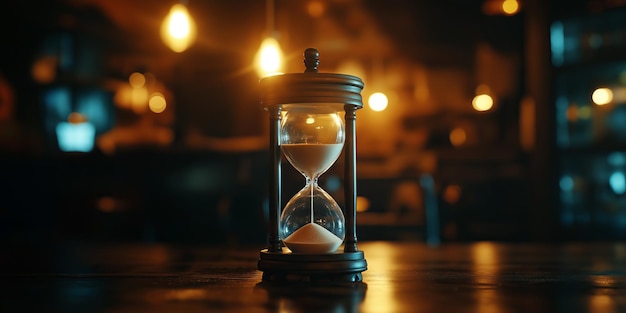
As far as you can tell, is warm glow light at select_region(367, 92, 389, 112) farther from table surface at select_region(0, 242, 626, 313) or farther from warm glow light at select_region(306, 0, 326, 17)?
table surface at select_region(0, 242, 626, 313)

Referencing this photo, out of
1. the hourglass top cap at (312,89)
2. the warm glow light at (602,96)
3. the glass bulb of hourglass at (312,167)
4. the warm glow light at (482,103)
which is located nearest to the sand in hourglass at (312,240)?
the glass bulb of hourglass at (312,167)

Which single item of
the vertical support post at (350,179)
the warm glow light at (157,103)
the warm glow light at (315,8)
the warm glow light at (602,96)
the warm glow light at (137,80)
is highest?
the warm glow light at (315,8)

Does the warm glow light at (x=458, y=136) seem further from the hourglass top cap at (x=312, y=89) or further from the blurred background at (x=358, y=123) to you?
the hourglass top cap at (x=312, y=89)

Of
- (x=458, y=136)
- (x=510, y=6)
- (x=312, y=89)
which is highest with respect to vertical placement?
(x=510, y=6)

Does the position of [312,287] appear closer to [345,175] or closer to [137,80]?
[345,175]

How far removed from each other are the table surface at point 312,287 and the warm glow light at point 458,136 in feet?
14.0

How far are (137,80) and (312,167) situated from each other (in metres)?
5.28

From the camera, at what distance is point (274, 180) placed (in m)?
1.09

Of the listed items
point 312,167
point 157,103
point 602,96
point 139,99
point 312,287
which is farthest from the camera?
point 157,103

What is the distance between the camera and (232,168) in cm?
477

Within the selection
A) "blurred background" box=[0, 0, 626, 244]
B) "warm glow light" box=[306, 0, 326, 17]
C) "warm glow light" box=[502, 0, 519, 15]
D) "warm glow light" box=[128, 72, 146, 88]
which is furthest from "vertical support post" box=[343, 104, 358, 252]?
"warm glow light" box=[128, 72, 146, 88]

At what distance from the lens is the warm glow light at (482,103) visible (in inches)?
232

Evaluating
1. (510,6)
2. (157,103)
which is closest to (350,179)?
(510,6)

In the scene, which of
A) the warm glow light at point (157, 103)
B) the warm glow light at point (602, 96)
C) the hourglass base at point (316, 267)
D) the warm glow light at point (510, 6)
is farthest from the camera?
the warm glow light at point (157, 103)
